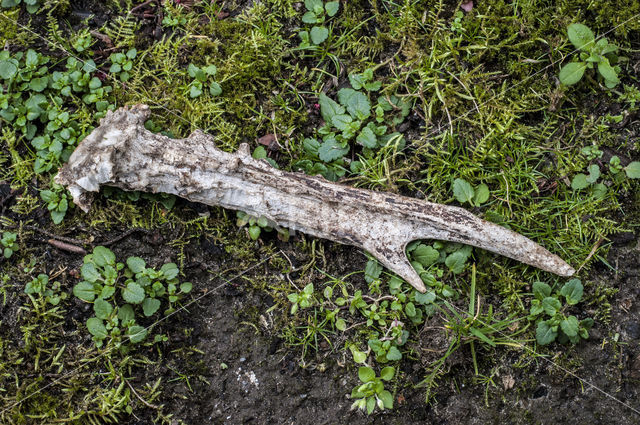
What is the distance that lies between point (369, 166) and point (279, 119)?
27.4 inches

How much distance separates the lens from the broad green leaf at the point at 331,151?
327 cm

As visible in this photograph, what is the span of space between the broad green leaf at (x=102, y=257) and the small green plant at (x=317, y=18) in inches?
73.7

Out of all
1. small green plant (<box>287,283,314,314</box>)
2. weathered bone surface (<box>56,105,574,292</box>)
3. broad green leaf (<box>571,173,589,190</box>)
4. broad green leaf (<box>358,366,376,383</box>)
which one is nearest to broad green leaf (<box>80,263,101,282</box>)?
weathered bone surface (<box>56,105,574,292</box>)

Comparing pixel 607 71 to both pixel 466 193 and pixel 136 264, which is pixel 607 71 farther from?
pixel 136 264

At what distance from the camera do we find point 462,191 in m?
3.21

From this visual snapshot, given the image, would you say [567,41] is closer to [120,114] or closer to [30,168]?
[120,114]

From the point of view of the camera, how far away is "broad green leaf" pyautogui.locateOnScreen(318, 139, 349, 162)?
3.27 m

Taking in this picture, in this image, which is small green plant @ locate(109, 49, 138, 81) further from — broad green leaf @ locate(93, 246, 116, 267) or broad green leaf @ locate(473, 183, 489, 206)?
broad green leaf @ locate(473, 183, 489, 206)

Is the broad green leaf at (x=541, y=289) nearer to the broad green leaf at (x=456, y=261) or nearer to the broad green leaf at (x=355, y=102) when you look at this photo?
the broad green leaf at (x=456, y=261)

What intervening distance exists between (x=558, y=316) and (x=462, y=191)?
96 centimetres

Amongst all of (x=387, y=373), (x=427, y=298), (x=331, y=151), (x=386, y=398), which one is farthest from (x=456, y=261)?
(x=331, y=151)

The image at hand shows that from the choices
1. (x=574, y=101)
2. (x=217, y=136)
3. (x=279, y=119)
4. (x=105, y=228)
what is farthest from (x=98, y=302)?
(x=574, y=101)

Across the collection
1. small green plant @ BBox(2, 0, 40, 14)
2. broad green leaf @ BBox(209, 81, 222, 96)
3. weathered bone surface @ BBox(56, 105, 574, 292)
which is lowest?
weathered bone surface @ BBox(56, 105, 574, 292)

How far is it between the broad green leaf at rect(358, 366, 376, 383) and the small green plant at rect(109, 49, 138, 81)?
249cm
